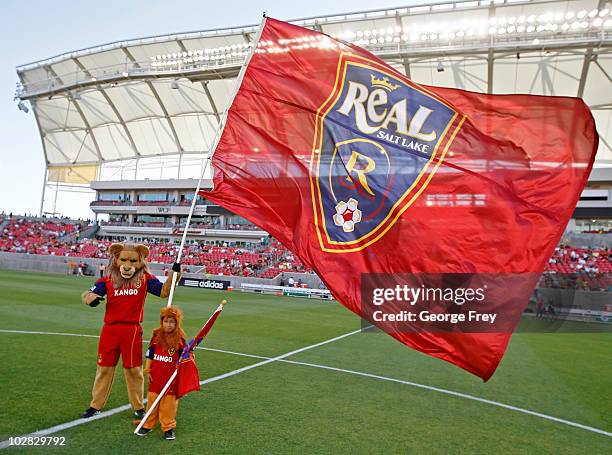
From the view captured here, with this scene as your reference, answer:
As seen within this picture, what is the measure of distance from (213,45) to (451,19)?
18.8 meters

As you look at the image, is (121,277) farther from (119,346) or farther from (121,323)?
(119,346)

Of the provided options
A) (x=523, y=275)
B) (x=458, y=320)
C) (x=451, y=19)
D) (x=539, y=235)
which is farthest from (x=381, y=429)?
(x=451, y=19)

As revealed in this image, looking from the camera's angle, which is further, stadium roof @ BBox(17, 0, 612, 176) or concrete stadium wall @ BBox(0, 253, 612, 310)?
stadium roof @ BBox(17, 0, 612, 176)

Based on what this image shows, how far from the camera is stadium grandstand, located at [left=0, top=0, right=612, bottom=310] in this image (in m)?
28.7

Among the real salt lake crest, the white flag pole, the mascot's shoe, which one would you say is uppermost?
the real salt lake crest

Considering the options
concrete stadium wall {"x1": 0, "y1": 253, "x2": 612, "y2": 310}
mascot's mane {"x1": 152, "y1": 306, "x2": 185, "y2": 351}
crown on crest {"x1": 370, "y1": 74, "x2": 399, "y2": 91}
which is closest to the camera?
mascot's mane {"x1": 152, "y1": 306, "x2": 185, "y2": 351}

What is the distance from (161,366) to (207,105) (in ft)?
131

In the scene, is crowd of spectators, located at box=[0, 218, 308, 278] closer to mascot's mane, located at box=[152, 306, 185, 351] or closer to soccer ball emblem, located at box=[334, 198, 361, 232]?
mascot's mane, located at box=[152, 306, 185, 351]

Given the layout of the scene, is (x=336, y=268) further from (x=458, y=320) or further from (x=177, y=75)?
(x=177, y=75)

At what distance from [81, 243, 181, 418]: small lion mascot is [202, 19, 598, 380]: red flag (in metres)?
1.24

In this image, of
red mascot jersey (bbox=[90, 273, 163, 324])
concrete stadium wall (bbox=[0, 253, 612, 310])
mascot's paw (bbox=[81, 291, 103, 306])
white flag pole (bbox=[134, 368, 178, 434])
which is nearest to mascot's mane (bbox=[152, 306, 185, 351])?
white flag pole (bbox=[134, 368, 178, 434])

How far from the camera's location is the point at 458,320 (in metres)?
4.04

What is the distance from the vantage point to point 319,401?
5.79m

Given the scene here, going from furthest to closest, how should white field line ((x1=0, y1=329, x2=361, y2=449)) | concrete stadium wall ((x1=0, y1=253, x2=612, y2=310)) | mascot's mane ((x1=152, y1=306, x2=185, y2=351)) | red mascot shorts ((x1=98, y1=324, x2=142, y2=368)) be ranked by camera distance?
concrete stadium wall ((x1=0, y1=253, x2=612, y2=310))
red mascot shorts ((x1=98, y1=324, x2=142, y2=368))
mascot's mane ((x1=152, y1=306, x2=185, y2=351))
white field line ((x1=0, y1=329, x2=361, y2=449))
